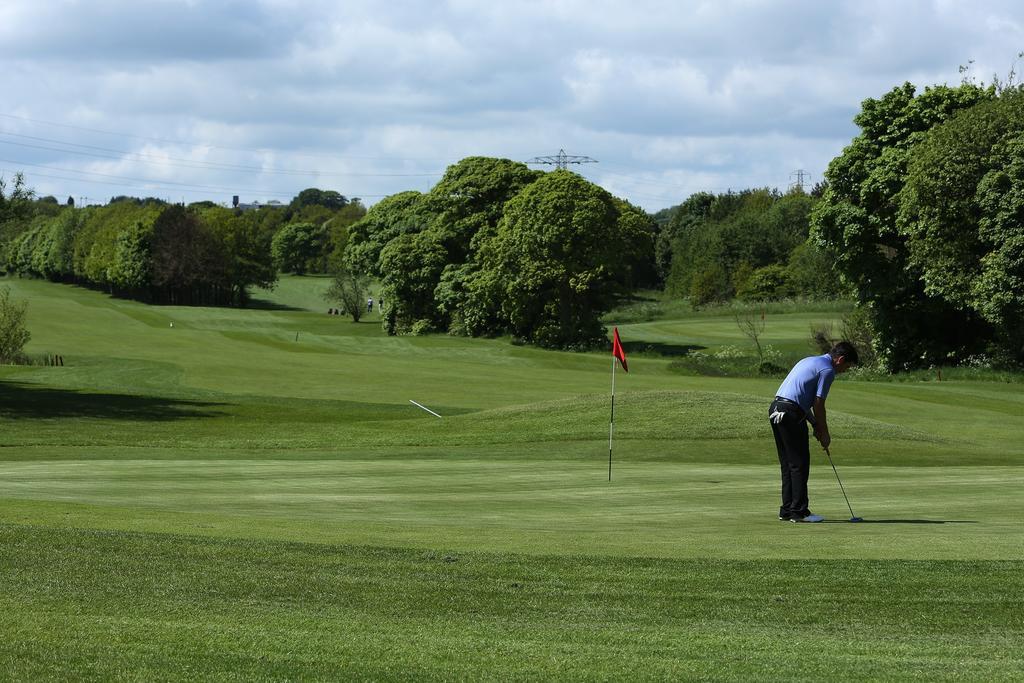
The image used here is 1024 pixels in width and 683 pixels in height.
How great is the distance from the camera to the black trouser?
14.6 metres

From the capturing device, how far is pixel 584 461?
24.4 meters

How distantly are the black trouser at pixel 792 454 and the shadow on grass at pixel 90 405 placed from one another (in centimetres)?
2725

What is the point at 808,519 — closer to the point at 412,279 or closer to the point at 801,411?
the point at 801,411

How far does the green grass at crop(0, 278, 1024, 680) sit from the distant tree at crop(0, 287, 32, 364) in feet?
93.6

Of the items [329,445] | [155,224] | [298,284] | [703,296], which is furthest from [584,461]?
[298,284]

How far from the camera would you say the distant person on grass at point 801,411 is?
48.2ft

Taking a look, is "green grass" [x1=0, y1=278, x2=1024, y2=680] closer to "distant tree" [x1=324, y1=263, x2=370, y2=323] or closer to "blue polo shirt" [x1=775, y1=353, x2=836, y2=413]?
"blue polo shirt" [x1=775, y1=353, x2=836, y2=413]

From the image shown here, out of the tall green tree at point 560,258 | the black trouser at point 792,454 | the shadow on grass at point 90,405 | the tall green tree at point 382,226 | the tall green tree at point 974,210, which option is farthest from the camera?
the tall green tree at point 382,226

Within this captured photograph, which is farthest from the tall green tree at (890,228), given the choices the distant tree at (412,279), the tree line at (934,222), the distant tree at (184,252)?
the distant tree at (184,252)

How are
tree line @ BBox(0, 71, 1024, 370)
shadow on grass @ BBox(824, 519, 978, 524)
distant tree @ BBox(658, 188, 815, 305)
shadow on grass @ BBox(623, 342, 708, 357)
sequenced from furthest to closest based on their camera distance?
1. distant tree @ BBox(658, 188, 815, 305)
2. shadow on grass @ BBox(623, 342, 708, 357)
3. tree line @ BBox(0, 71, 1024, 370)
4. shadow on grass @ BBox(824, 519, 978, 524)

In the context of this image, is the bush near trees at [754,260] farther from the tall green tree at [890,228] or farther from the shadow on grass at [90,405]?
the shadow on grass at [90,405]

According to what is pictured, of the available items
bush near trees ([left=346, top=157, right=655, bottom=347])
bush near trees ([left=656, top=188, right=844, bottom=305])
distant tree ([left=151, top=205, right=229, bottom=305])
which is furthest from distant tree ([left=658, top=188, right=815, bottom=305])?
distant tree ([left=151, top=205, right=229, bottom=305])

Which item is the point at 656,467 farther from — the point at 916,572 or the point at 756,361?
the point at 756,361

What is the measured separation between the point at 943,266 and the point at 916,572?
46960 mm
